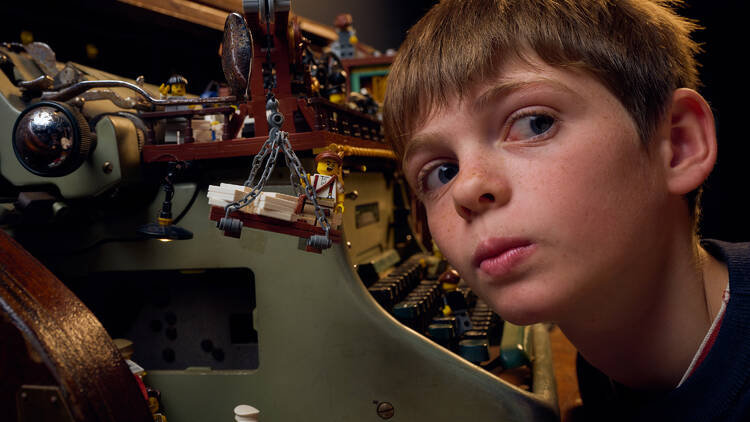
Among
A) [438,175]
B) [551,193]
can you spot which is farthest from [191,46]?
[551,193]

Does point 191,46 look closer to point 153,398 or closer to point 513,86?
point 153,398

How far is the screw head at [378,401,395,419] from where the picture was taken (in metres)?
0.94

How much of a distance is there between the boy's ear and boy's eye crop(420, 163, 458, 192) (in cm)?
29

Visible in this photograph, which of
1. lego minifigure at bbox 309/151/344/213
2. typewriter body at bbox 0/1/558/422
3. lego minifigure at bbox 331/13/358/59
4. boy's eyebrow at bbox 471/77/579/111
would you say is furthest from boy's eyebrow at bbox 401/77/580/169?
lego minifigure at bbox 331/13/358/59

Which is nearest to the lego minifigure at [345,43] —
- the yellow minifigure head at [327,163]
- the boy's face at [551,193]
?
the yellow minifigure head at [327,163]

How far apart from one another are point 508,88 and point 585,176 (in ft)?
0.49

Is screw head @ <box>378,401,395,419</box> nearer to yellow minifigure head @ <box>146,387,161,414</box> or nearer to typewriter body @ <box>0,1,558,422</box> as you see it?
typewriter body @ <box>0,1,558,422</box>

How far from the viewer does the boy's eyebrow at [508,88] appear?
0.64 meters

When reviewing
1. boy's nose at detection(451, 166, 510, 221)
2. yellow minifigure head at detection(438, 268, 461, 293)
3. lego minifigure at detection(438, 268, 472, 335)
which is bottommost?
lego minifigure at detection(438, 268, 472, 335)

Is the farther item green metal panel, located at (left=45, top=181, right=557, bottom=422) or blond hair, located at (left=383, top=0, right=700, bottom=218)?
green metal panel, located at (left=45, top=181, right=557, bottom=422)

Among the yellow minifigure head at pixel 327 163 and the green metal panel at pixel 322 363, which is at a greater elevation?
the yellow minifigure head at pixel 327 163

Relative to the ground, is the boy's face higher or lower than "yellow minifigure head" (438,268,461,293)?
higher

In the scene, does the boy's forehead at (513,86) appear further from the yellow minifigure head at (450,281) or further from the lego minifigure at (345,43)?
the lego minifigure at (345,43)

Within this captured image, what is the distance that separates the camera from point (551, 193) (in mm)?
610
